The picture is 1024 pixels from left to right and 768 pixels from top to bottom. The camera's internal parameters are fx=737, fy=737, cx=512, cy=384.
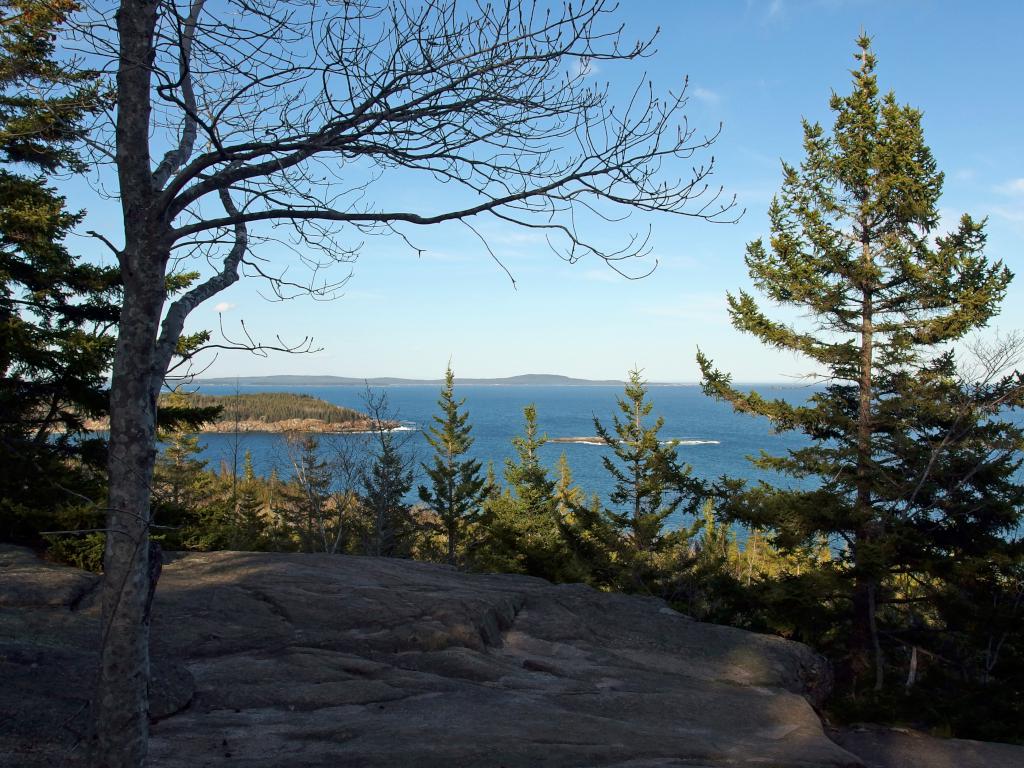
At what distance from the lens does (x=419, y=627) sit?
8.09 metres

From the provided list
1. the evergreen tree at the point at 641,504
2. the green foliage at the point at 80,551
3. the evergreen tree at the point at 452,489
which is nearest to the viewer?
the green foliage at the point at 80,551

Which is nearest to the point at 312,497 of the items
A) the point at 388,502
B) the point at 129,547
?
the point at 388,502

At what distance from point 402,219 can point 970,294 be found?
1427cm

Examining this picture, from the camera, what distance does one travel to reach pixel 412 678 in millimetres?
6895

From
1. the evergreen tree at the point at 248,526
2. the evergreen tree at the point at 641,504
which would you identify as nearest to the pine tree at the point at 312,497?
the evergreen tree at the point at 248,526

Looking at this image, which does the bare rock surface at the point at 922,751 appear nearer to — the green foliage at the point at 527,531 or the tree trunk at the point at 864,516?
the tree trunk at the point at 864,516

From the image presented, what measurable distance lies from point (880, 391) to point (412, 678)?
12.9 meters

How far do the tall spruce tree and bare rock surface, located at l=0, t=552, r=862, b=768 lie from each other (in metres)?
5.97

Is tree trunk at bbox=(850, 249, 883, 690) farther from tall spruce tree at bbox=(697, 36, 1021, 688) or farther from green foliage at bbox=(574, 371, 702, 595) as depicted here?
green foliage at bbox=(574, 371, 702, 595)

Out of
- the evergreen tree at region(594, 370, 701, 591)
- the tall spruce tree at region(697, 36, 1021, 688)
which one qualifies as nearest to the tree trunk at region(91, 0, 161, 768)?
the tall spruce tree at region(697, 36, 1021, 688)

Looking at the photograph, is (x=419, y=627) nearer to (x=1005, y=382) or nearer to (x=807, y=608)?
(x=807, y=608)

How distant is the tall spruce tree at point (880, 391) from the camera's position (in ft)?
48.1

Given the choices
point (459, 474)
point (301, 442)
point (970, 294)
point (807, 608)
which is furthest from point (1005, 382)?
point (301, 442)

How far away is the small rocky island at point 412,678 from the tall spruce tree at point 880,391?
5952mm
